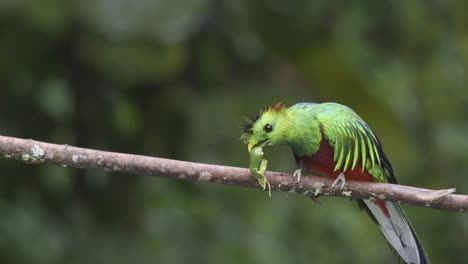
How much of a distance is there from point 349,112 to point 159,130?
1.24 meters

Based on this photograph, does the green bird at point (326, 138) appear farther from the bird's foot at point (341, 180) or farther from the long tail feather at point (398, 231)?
the long tail feather at point (398, 231)

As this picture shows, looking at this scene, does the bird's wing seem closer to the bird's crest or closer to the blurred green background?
the bird's crest

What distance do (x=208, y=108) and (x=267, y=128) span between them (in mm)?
1236

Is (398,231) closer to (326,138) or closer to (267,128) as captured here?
(326,138)

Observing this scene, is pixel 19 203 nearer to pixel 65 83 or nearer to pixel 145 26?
pixel 65 83

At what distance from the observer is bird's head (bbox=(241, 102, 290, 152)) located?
1845 mm

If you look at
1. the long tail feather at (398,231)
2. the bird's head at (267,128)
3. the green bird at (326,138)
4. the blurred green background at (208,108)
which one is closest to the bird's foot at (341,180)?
the green bird at (326,138)

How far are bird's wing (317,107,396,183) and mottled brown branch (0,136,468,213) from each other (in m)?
0.20

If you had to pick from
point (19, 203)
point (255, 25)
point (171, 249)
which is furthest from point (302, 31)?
point (19, 203)

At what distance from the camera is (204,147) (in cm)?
305

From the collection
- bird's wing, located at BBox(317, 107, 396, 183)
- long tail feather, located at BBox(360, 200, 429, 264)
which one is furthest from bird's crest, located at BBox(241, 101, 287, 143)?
long tail feather, located at BBox(360, 200, 429, 264)

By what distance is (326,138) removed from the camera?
197cm

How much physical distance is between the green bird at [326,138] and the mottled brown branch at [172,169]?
112mm

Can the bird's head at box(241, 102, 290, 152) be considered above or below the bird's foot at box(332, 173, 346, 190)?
above
